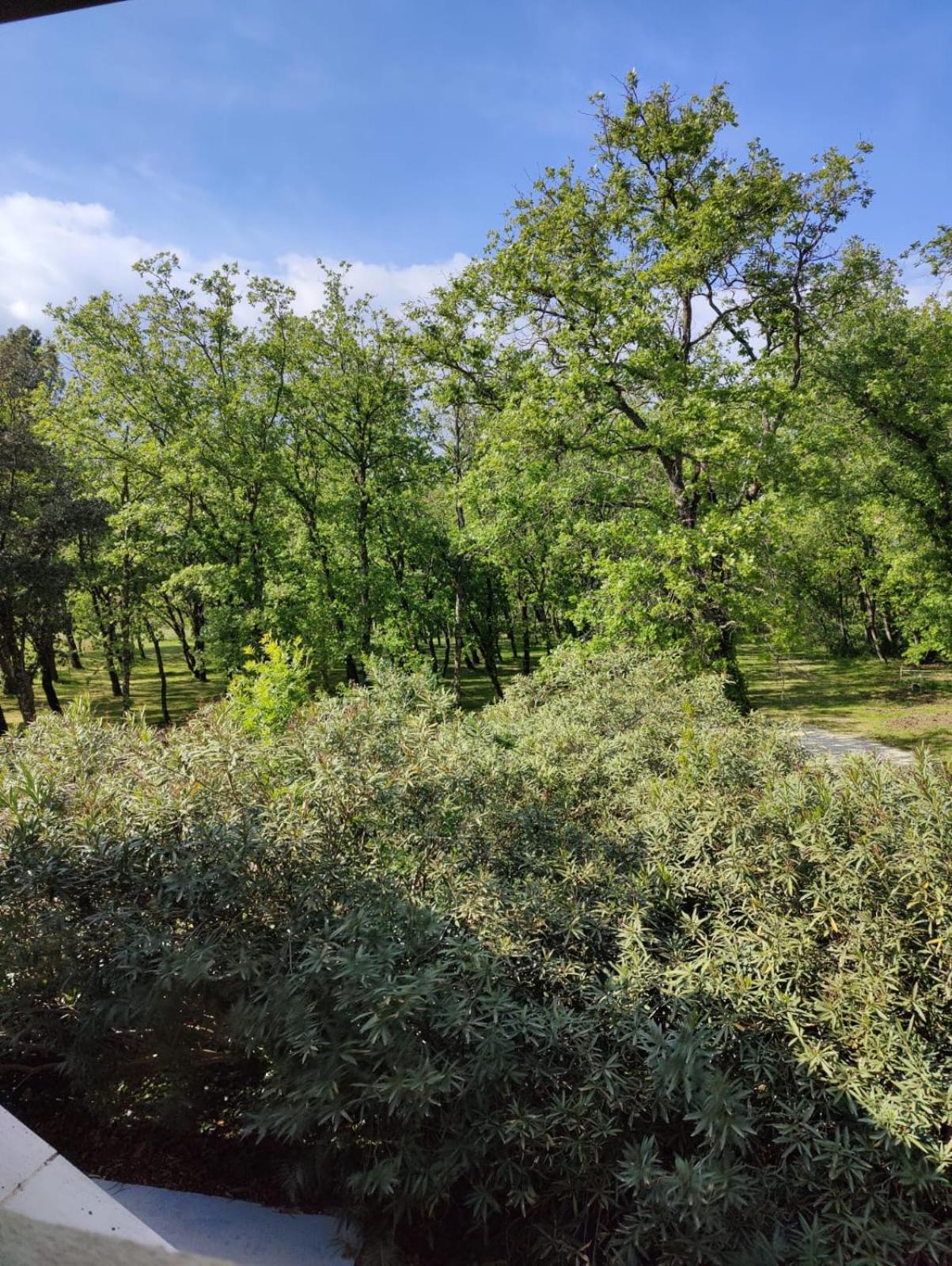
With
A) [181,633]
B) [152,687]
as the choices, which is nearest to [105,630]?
[181,633]

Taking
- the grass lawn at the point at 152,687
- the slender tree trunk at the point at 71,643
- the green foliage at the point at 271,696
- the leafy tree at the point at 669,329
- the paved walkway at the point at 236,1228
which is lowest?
the paved walkway at the point at 236,1228

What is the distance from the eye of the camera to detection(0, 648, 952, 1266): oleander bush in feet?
6.42

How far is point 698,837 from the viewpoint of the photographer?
2.77 meters

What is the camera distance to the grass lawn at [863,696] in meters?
12.4

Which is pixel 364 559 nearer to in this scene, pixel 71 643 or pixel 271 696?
pixel 71 643

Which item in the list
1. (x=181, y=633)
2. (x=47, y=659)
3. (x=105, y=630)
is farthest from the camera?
(x=181, y=633)

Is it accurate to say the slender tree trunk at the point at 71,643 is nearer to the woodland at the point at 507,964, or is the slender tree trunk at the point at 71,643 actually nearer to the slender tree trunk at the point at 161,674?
the slender tree trunk at the point at 161,674

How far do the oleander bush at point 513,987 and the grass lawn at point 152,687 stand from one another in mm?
14053

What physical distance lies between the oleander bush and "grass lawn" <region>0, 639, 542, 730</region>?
1405cm

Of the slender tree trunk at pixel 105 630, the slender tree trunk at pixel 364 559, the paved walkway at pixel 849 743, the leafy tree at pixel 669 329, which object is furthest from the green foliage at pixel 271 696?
the slender tree trunk at pixel 105 630

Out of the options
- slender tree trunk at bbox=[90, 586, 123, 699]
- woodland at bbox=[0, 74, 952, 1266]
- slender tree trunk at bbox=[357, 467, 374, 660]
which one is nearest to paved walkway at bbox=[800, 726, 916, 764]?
woodland at bbox=[0, 74, 952, 1266]

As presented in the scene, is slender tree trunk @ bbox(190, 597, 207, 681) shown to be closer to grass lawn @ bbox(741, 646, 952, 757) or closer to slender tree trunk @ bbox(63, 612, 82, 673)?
slender tree trunk @ bbox(63, 612, 82, 673)

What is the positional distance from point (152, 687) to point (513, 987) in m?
22.9

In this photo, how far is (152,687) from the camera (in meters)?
22.4
